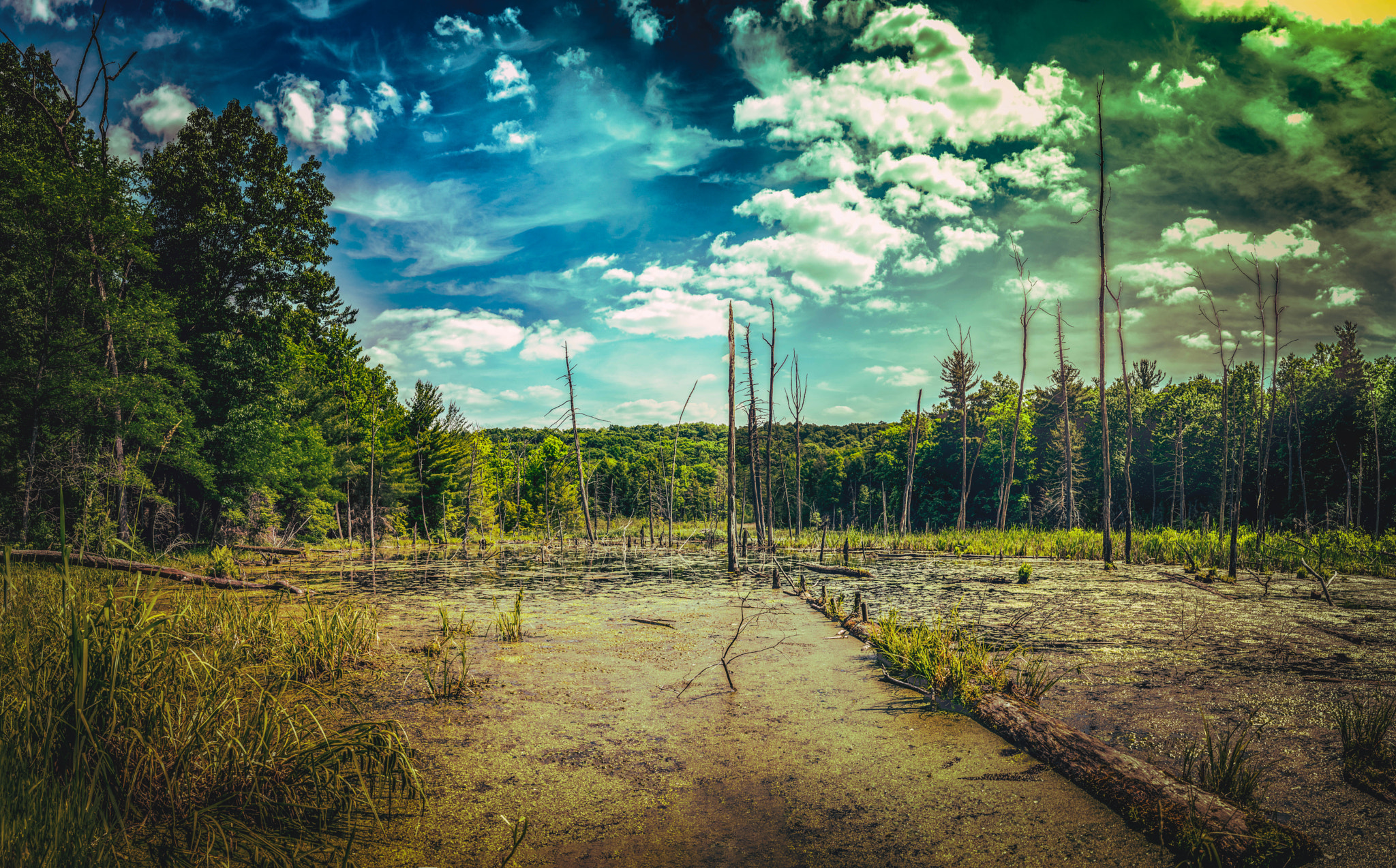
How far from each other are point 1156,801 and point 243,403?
82.4 feet

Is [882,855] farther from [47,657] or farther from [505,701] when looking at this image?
[47,657]

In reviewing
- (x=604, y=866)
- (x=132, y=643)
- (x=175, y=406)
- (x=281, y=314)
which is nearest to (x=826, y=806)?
(x=604, y=866)

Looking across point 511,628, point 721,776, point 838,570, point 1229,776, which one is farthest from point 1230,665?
point 838,570

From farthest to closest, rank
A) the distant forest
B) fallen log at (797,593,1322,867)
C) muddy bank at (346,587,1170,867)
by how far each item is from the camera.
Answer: the distant forest, muddy bank at (346,587,1170,867), fallen log at (797,593,1322,867)

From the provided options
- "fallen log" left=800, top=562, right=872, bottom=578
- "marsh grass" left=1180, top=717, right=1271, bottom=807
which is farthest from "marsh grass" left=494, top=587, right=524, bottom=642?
"fallen log" left=800, top=562, right=872, bottom=578

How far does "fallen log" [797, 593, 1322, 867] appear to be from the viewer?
2.51 metres

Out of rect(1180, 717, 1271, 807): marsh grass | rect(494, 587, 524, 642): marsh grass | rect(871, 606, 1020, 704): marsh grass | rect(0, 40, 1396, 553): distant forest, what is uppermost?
rect(0, 40, 1396, 553): distant forest

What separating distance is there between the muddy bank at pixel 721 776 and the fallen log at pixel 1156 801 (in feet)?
0.37

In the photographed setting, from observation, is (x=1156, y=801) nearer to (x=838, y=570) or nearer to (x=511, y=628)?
(x=511, y=628)

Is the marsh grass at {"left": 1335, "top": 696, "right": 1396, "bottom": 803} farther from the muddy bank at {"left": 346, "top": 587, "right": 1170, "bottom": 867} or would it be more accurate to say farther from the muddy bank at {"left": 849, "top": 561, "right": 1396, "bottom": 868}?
the muddy bank at {"left": 346, "top": 587, "right": 1170, "bottom": 867}

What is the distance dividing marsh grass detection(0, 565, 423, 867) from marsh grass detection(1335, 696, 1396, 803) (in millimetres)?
5263

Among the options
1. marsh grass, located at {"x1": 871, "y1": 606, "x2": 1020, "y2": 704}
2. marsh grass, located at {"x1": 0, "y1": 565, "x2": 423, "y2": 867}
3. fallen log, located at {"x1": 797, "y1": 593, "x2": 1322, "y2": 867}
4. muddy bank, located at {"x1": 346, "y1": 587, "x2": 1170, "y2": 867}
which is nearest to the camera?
marsh grass, located at {"x1": 0, "y1": 565, "x2": 423, "y2": 867}

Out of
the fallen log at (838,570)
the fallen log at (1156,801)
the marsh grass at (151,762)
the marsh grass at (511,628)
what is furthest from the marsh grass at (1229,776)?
the fallen log at (838,570)

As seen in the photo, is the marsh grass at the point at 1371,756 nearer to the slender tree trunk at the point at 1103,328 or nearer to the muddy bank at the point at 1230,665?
the muddy bank at the point at 1230,665
